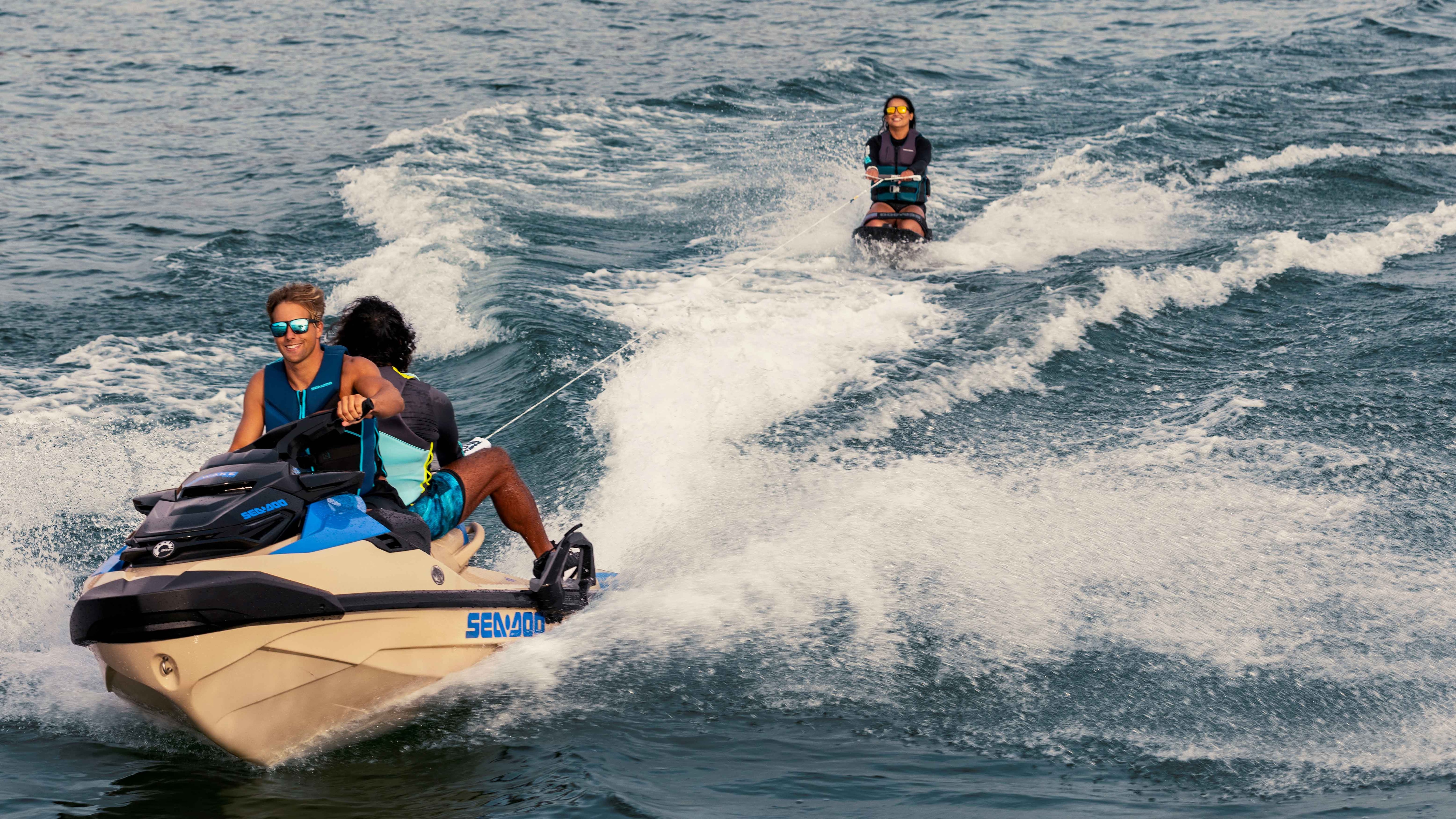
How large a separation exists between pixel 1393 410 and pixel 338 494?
17.7 ft

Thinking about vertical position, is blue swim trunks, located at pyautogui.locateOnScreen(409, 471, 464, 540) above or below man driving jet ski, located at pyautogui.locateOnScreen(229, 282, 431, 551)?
below

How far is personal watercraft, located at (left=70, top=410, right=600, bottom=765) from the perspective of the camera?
338 centimetres

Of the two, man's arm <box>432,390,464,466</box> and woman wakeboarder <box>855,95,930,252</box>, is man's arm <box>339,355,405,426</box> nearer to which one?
man's arm <box>432,390,464,466</box>

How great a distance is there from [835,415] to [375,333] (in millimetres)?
3305

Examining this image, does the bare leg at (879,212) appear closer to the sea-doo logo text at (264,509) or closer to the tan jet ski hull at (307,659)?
the tan jet ski hull at (307,659)

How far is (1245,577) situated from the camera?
4.98m

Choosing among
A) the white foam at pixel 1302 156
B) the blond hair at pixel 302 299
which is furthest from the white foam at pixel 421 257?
the white foam at pixel 1302 156

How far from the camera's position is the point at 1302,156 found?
1234 cm

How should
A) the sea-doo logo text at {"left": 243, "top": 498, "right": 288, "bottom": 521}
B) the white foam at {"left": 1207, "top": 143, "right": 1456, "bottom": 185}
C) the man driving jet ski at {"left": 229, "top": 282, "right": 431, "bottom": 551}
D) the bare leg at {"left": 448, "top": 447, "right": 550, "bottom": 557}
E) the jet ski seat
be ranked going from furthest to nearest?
the white foam at {"left": 1207, "top": 143, "right": 1456, "bottom": 185}, the bare leg at {"left": 448, "top": 447, "right": 550, "bottom": 557}, the jet ski seat, the man driving jet ski at {"left": 229, "top": 282, "right": 431, "bottom": 551}, the sea-doo logo text at {"left": 243, "top": 498, "right": 288, "bottom": 521}

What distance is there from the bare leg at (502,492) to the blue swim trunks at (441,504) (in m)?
0.03

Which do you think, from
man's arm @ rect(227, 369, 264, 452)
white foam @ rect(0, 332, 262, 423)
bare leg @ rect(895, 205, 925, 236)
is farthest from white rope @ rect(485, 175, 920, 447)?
white foam @ rect(0, 332, 262, 423)

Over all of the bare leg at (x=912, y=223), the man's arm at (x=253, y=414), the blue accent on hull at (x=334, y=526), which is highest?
the bare leg at (x=912, y=223)

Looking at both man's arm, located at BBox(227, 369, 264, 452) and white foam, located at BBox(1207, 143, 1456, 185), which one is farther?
white foam, located at BBox(1207, 143, 1456, 185)

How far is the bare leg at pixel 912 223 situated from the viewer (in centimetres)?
1001
